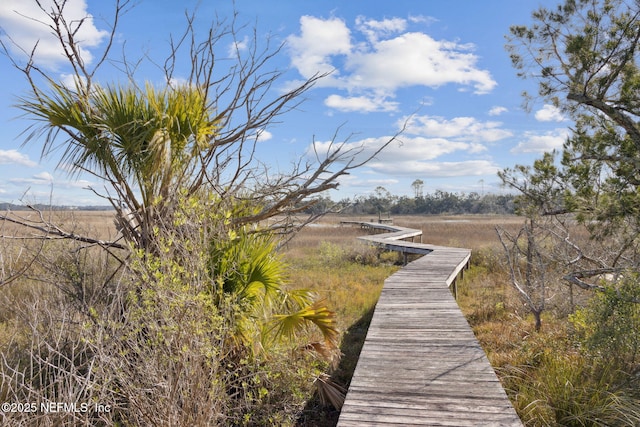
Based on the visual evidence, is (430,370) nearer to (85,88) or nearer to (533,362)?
(533,362)

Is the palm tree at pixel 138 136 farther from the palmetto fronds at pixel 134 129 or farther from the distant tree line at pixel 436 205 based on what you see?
the distant tree line at pixel 436 205

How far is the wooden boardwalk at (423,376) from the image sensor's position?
2.82 metres

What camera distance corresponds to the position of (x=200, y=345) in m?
3.06

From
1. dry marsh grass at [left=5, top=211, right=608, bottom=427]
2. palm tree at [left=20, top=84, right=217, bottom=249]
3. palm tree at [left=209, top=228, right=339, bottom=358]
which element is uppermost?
palm tree at [left=20, top=84, right=217, bottom=249]

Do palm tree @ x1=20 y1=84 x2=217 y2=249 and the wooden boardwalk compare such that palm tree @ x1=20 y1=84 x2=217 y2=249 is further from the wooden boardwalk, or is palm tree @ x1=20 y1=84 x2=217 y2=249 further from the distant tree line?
the distant tree line

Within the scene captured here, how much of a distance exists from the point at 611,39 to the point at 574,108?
45.2 inches

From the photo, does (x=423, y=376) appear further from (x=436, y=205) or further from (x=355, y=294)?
(x=436, y=205)

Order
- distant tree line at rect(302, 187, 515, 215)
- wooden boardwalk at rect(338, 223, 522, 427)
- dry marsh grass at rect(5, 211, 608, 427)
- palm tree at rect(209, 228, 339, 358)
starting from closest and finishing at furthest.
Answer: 1. wooden boardwalk at rect(338, 223, 522, 427)
2. palm tree at rect(209, 228, 339, 358)
3. dry marsh grass at rect(5, 211, 608, 427)
4. distant tree line at rect(302, 187, 515, 215)

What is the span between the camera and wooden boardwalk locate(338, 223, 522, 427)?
9.27 feet

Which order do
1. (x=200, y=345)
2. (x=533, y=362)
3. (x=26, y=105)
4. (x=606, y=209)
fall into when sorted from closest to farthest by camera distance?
(x=200, y=345)
(x=26, y=105)
(x=533, y=362)
(x=606, y=209)

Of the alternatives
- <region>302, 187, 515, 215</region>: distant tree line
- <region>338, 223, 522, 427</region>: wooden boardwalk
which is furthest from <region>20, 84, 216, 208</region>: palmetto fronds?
<region>302, 187, 515, 215</region>: distant tree line

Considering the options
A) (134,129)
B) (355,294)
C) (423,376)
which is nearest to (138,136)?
(134,129)

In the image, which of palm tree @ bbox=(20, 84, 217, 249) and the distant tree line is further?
the distant tree line

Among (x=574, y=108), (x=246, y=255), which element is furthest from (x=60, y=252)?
(x=574, y=108)
